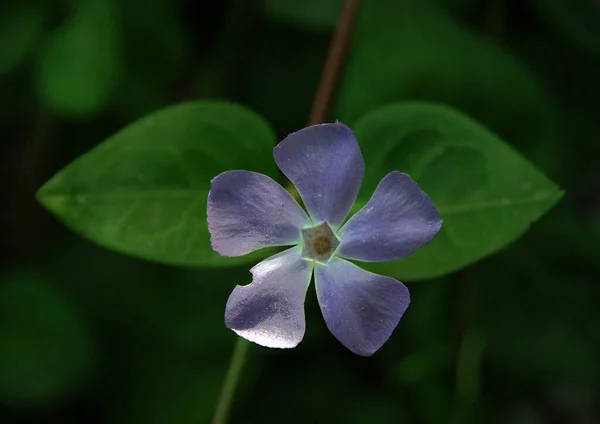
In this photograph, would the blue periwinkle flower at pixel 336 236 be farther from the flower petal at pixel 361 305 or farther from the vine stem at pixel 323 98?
the vine stem at pixel 323 98

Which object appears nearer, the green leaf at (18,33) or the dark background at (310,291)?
the dark background at (310,291)

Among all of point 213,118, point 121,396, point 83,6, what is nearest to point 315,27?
point 83,6

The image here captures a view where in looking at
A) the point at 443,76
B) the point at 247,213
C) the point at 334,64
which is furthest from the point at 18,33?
the point at 247,213

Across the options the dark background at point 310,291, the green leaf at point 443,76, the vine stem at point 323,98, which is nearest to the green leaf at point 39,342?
the dark background at point 310,291

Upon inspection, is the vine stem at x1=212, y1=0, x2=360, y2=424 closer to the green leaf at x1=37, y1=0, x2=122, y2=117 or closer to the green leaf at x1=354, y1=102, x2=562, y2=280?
the green leaf at x1=354, y1=102, x2=562, y2=280

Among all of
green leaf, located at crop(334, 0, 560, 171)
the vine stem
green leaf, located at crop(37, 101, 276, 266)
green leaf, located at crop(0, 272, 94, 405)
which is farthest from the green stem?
green leaf, located at crop(0, 272, 94, 405)

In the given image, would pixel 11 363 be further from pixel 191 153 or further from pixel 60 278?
pixel 191 153
